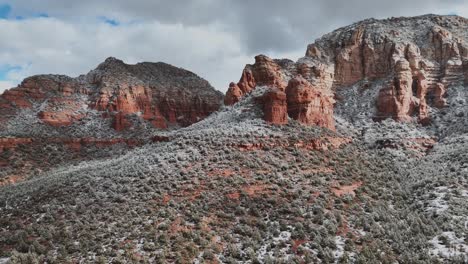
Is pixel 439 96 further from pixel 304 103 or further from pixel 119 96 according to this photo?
pixel 119 96

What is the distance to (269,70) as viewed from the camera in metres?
45.4

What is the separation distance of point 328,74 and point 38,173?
37.8 metres

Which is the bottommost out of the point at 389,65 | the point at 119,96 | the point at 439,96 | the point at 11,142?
the point at 11,142

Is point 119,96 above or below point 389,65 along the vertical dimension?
below

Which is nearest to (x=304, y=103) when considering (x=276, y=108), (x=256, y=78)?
(x=276, y=108)

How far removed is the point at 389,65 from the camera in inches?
2250

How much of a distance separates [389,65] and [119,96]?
139ft

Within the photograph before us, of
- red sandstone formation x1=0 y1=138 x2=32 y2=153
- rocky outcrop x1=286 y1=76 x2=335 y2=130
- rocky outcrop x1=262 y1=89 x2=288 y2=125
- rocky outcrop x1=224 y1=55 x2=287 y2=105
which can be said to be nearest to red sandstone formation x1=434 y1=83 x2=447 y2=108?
rocky outcrop x1=224 y1=55 x2=287 y2=105

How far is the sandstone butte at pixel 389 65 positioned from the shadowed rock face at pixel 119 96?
2676 centimetres

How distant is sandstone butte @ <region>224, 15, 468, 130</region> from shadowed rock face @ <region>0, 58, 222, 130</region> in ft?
87.8

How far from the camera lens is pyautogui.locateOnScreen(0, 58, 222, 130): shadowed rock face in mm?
65312

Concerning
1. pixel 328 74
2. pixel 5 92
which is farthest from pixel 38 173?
pixel 328 74

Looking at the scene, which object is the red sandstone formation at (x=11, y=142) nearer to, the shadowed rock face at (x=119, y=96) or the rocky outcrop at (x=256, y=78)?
the shadowed rock face at (x=119, y=96)

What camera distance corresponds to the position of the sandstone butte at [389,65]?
50.2m
